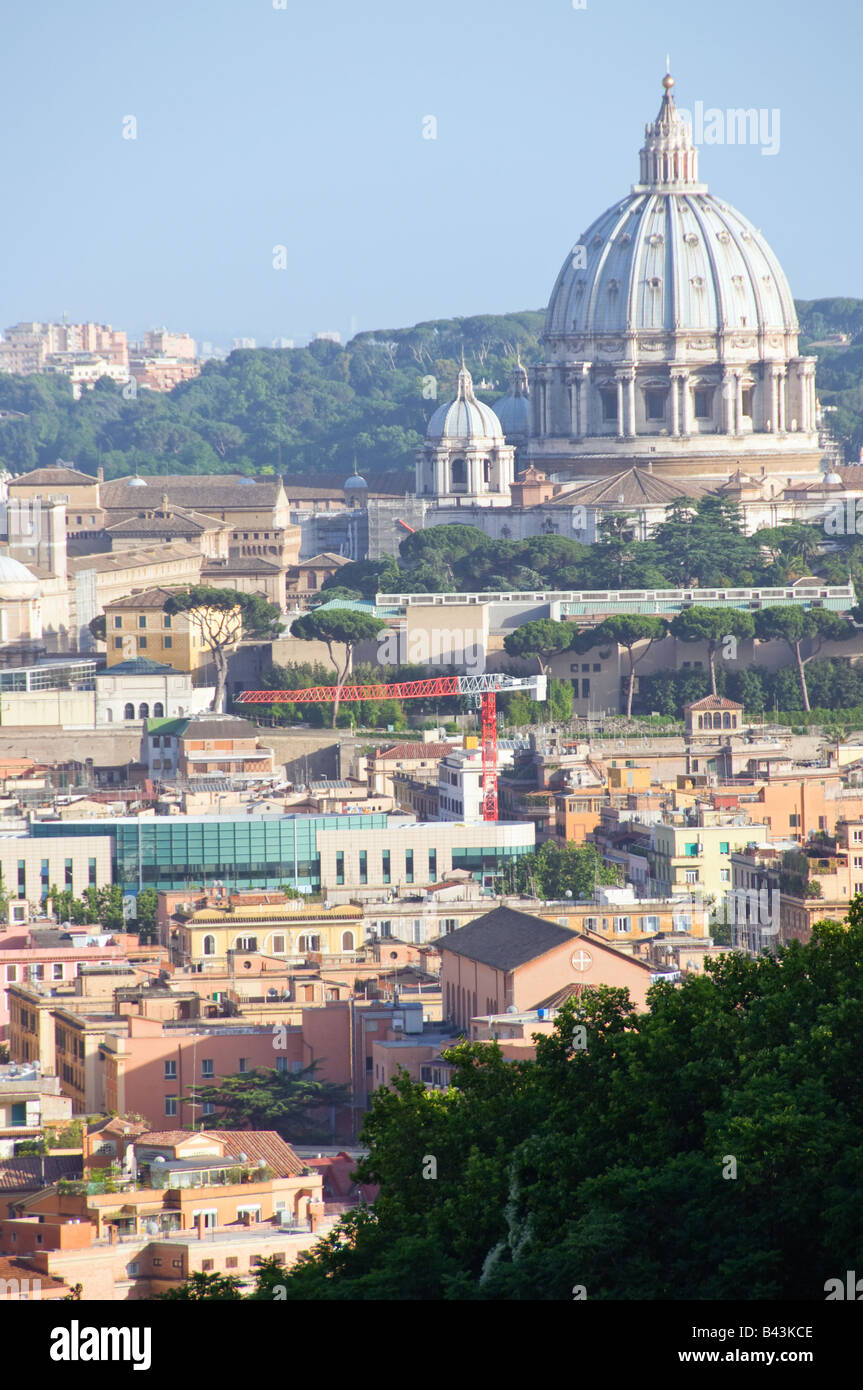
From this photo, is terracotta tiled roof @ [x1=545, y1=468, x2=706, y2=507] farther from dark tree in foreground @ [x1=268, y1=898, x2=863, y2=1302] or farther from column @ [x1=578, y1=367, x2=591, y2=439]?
dark tree in foreground @ [x1=268, y1=898, x2=863, y2=1302]

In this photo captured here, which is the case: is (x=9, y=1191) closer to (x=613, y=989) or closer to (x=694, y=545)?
(x=613, y=989)

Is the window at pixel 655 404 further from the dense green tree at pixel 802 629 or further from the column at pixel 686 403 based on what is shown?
the dense green tree at pixel 802 629

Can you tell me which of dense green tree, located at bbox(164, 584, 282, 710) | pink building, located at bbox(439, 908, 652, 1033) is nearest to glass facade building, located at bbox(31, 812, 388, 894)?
pink building, located at bbox(439, 908, 652, 1033)

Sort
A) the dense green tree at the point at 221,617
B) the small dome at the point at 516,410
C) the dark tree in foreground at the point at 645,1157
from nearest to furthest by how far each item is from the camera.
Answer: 1. the dark tree in foreground at the point at 645,1157
2. the dense green tree at the point at 221,617
3. the small dome at the point at 516,410

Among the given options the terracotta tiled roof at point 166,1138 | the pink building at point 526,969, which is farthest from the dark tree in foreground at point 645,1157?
the pink building at point 526,969

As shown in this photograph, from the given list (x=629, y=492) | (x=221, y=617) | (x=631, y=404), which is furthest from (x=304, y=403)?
(x=221, y=617)
